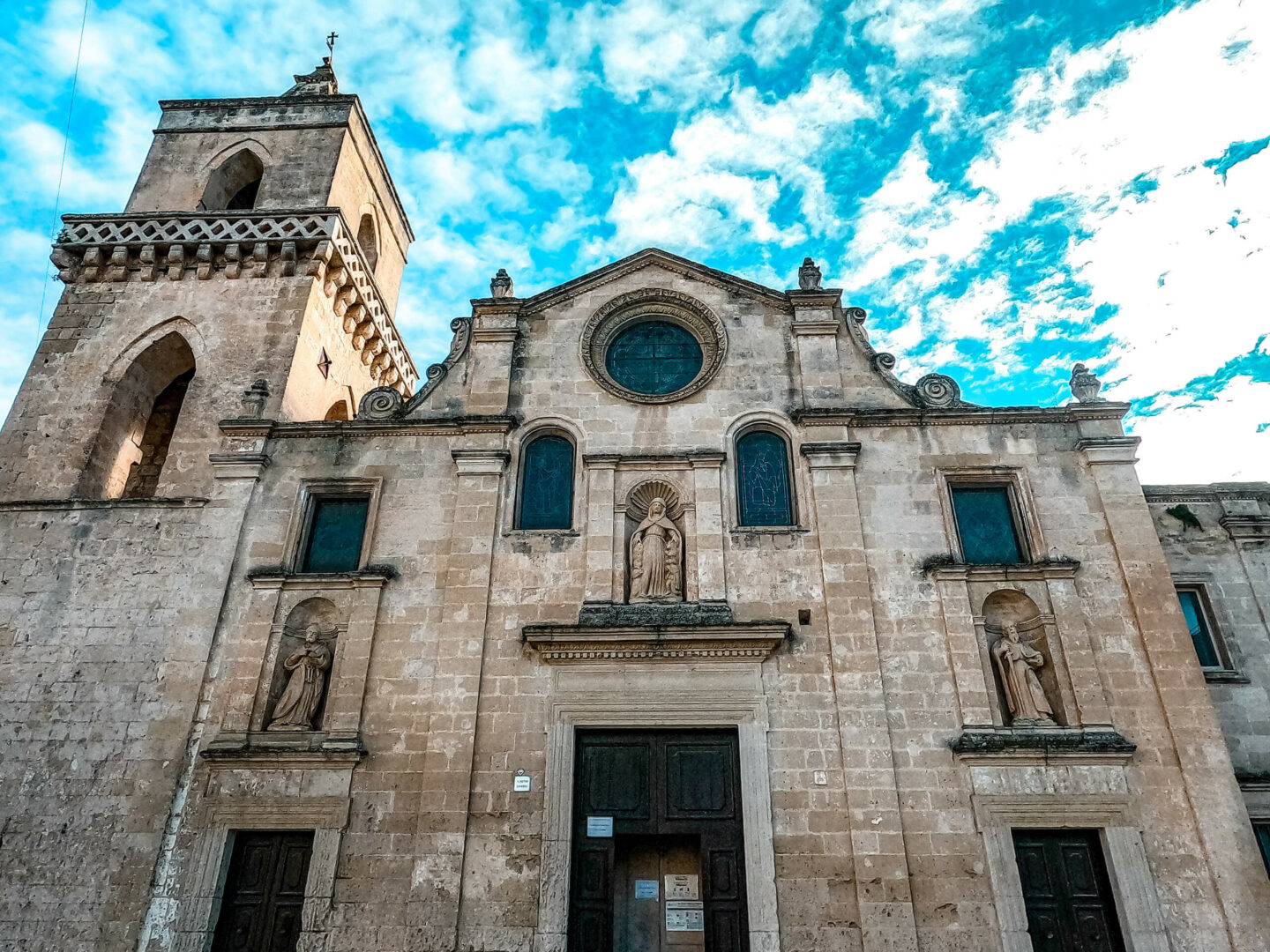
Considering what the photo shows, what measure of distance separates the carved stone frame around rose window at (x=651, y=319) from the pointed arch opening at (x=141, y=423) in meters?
8.01

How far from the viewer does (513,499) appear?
13586 millimetres

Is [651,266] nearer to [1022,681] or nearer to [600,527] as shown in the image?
[600,527]

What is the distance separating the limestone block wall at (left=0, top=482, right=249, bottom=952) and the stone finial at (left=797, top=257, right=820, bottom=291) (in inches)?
395

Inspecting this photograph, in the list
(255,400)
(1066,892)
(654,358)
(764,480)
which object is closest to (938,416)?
(764,480)

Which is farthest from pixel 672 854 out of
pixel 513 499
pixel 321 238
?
pixel 321 238

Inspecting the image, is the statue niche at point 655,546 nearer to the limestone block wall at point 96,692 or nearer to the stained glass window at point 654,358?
the stained glass window at point 654,358

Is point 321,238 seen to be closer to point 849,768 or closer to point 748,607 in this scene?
point 748,607

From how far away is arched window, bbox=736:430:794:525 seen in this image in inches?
529

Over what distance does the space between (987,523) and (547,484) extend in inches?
270

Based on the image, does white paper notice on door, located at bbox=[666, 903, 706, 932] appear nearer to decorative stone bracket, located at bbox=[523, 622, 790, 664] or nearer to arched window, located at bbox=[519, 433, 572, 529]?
decorative stone bracket, located at bbox=[523, 622, 790, 664]

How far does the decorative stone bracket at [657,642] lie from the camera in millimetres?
11992

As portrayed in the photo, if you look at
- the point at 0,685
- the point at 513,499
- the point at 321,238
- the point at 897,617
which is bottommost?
the point at 0,685

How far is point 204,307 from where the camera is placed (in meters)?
16.7

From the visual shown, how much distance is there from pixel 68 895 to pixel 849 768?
1024 centimetres
